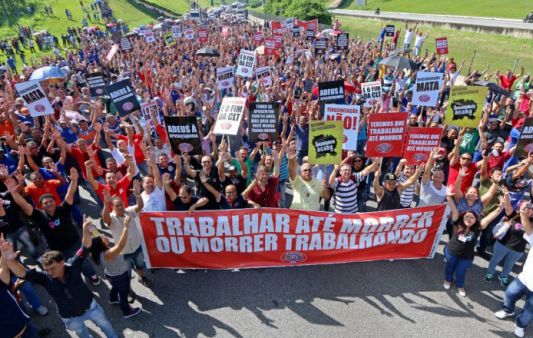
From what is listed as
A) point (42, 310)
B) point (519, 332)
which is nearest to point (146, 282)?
point (42, 310)

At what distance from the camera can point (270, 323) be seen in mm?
5195

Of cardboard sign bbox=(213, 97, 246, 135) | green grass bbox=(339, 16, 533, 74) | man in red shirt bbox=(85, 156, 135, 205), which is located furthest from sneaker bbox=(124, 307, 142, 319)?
green grass bbox=(339, 16, 533, 74)

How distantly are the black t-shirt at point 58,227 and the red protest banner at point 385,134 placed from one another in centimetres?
544

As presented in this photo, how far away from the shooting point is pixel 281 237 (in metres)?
5.78

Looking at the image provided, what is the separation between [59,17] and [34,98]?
56230mm

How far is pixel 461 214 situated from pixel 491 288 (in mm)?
1557

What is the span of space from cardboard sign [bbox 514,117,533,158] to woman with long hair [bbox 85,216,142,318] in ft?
23.3

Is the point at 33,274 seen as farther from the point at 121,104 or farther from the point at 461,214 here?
the point at 461,214

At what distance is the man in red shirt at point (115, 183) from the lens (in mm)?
6062

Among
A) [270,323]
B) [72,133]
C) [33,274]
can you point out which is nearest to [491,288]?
[270,323]

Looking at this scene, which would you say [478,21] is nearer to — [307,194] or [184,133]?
[307,194]

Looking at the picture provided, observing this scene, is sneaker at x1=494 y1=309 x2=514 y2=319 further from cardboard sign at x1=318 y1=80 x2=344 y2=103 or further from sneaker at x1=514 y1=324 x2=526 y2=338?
cardboard sign at x1=318 y1=80 x2=344 y2=103

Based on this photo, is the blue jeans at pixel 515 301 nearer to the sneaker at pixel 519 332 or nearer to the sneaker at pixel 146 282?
the sneaker at pixel 519 332

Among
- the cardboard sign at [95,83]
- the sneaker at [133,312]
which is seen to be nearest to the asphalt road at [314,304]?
the sneaker at [133,312]
